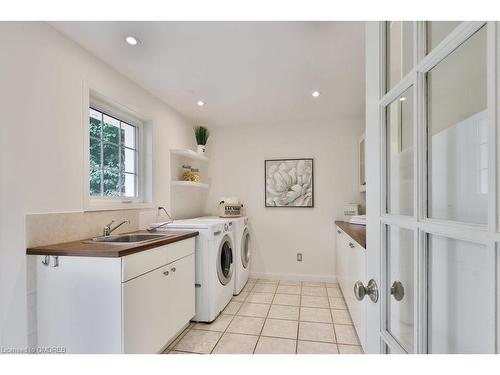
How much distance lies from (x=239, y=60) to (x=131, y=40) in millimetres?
809

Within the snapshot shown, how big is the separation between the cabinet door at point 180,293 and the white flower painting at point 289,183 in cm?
183

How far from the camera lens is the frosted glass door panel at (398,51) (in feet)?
2.06

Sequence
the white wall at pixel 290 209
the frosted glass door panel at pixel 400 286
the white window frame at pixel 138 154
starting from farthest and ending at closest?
the white wall at pixel 290 209 < the white window frame at pixel 138 154 < the frosted glass door panel at pixel 400 286

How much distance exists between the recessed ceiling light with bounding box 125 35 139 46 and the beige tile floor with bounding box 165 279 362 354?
2334 millimetres

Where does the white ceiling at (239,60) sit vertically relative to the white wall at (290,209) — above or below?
above

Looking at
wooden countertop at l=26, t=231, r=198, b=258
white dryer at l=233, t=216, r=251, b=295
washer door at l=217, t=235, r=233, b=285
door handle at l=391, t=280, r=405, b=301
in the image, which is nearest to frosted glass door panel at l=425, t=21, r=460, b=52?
door handle at l=391, t=280, r=405, b=301

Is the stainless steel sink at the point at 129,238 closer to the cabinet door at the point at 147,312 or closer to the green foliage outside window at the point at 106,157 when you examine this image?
the cabinet door at the point at 147,312

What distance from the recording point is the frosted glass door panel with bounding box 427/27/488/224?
0.43 m

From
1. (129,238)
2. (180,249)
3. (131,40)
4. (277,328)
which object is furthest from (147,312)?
(131,40)

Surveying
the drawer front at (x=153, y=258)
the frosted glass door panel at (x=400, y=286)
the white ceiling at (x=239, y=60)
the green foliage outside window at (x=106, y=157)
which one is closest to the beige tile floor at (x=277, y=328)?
the drawer front at (x=153, y=258)

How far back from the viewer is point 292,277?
12.7 feet

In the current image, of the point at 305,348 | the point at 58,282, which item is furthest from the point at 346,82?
the point at 58,282

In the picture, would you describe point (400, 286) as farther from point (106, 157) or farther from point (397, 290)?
point (106, 157)

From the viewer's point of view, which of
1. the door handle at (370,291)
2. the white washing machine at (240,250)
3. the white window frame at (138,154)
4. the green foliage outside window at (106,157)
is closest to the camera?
the door handle at (370,291)
